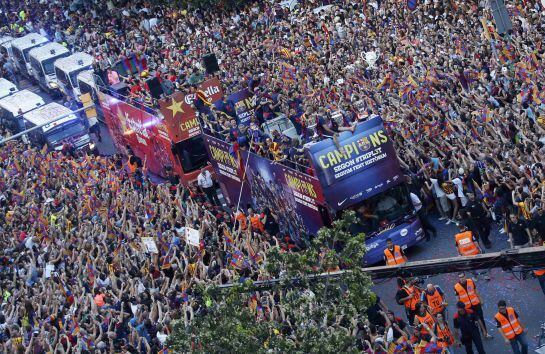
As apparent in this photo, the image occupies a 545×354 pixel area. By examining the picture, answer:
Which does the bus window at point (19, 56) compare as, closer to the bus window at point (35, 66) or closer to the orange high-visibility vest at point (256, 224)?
the bus window at point (35, 66)

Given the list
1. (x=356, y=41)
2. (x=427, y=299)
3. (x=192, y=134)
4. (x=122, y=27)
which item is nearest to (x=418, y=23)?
(x=356, y=41)

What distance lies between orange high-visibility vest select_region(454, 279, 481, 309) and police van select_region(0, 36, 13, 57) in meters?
40.5

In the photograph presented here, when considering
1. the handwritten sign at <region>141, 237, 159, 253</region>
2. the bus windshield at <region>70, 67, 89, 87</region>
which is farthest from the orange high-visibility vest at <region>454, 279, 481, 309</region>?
the bus windshield at <region>70, 67, 89, 87</region>

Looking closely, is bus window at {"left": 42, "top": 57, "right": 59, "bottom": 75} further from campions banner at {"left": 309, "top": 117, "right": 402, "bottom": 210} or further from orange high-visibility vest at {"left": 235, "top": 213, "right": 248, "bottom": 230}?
campions banner at {"left": 309, "top": 117, "right": 402, "bottom": 210}

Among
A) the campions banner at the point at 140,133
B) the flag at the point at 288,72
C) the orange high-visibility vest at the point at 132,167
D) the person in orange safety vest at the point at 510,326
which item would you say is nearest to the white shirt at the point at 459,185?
the person in orange safety vest at the point at 510,326

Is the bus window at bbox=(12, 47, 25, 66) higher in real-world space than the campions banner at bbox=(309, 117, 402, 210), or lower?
higher

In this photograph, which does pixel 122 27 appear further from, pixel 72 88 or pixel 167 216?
pixel 167 216

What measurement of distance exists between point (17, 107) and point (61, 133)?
451 cm

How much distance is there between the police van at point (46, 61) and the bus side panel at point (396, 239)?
27348 mm

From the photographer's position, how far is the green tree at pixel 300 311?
16438mm

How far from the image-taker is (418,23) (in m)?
35.3

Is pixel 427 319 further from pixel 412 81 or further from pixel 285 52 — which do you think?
pixel 285 52

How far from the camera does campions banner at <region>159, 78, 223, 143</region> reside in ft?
108

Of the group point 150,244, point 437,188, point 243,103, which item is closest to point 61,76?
point 243,103
